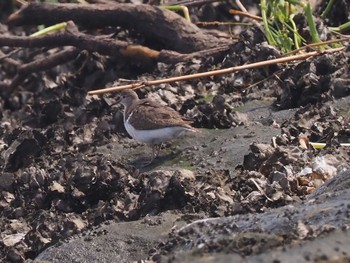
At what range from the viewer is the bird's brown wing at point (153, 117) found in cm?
764

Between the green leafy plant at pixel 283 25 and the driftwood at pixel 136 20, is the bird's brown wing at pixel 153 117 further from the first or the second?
the driftwood at pixel 136 20

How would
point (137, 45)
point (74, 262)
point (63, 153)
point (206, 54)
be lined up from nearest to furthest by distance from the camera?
point (74, 262), point (63, 153), point (206, 54), point (137, 45)

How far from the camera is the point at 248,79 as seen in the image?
8.50 m

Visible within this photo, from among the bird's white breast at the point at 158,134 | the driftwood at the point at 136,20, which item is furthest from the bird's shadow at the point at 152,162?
the driftwood at the point at 136,20

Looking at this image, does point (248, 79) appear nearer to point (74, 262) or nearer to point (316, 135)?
point (316, 135)

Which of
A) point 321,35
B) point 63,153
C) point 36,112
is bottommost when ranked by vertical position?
point 36,112

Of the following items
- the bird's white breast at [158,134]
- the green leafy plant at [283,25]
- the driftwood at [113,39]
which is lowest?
the driftwood at [113,39]

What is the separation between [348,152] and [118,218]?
1.44m

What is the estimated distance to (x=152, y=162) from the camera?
7445 millimetres

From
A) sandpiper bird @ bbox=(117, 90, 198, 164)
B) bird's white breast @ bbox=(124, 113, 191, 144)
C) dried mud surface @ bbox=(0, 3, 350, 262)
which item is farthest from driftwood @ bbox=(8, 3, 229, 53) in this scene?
bird's white breast @ bbox=(124, 113, 191, 144)

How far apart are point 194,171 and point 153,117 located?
1.19 meters

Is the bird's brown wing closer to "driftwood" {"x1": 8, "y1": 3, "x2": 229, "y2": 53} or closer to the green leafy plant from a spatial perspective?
the green leafy plant

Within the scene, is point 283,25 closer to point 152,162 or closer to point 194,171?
point 152,162

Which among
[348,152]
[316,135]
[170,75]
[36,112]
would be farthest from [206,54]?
[348,152]
